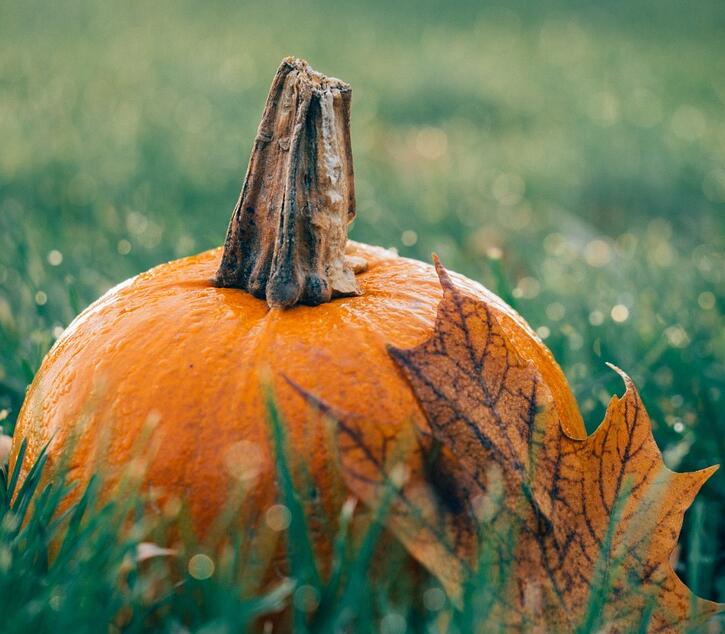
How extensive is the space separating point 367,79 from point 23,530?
6731 millimetres

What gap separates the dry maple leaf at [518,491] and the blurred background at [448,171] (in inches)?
3.8

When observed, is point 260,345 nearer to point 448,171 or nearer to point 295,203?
point 295,203

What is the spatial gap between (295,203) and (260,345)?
268mm

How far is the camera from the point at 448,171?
536 cm

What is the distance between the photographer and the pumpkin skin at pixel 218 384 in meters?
1.32

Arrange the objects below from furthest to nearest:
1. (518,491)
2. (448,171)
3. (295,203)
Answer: (448,171), (295,203), (518,491)

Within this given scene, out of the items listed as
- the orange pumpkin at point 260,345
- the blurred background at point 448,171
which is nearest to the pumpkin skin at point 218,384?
the orange pumpkin at point 260,345

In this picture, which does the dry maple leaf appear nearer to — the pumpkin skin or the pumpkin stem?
the pumpkin skin

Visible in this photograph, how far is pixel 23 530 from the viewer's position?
1342 millimetres

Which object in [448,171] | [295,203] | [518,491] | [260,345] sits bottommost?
[448,171]

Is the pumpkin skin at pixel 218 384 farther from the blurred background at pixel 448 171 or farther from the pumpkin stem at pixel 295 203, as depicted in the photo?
the blurred background at pixel 448 171

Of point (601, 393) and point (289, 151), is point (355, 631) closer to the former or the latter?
point (289, 151)

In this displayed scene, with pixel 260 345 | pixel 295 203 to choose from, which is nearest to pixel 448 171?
pixel 295 203

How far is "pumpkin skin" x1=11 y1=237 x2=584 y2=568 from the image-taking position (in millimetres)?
1315
